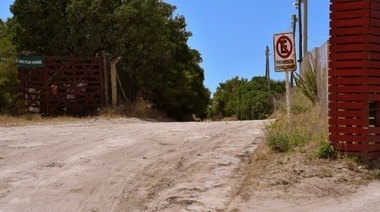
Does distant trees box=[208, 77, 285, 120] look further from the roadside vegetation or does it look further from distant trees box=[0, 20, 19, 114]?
the roadside vegetation

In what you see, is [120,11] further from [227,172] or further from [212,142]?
[227,172]

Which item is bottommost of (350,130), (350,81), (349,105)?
(350,130)

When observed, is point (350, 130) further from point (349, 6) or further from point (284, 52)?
point (284, 52)

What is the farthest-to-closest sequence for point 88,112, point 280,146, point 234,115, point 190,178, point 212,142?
1. point 234,115
2. point 88,112
3. point 212,142
4. point 280,146
5. point 190,178

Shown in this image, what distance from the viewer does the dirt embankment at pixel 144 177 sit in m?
7.07

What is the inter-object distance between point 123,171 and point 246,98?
37.2m

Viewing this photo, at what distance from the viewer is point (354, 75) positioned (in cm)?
841

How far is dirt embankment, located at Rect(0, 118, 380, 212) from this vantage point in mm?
7074

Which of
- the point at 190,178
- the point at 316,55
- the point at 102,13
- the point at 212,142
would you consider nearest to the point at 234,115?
the point at 102,13

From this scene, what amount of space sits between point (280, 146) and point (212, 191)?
2.16 m

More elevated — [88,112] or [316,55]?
[316,55]

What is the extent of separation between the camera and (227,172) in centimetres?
855

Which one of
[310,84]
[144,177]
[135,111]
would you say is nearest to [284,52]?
[144,177]

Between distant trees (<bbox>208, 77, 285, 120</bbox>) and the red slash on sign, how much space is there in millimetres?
25841
